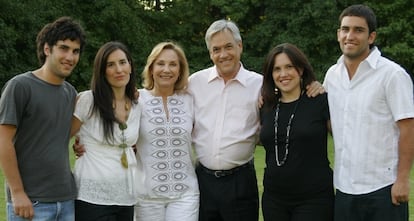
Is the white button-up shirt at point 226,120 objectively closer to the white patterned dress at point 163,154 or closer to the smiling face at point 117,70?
the white patterned dress at point 163,154

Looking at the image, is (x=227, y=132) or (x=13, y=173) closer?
(x=13, y=173)

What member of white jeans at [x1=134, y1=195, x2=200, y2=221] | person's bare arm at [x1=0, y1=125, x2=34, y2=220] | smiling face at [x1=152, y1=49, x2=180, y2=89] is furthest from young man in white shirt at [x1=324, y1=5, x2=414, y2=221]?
person's bare arm at [x1=0, y1=125, x2=34, y2=220]

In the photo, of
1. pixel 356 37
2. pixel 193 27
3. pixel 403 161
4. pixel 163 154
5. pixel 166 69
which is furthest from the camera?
pixel 193 27

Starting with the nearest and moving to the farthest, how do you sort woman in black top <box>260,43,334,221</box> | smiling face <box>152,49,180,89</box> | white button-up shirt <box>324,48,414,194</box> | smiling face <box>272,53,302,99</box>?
white button-up shirt <box>324,48,414,194</box>, woman in black top <box>260,43,334,221</box>, smiling face <box>272,53,302,99</box>, smiling face <box>152,49,180,89</box>

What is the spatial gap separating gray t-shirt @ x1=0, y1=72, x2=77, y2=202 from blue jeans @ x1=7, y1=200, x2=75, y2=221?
42mm

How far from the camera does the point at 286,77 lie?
17.9ft

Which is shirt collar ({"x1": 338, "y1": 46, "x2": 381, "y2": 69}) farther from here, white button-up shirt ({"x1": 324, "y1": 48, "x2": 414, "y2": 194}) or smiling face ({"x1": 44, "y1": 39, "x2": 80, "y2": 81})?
smiling face ({"x1": 44, "y1": 39, "x2": 80, "y2": 81})

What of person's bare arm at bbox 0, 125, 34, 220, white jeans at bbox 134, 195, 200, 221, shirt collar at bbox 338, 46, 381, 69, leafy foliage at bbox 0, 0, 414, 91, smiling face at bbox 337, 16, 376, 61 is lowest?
white jeans at bbox 134, 195, 200, 221

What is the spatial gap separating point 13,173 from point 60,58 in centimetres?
89

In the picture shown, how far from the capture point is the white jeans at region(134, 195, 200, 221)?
18.3ft

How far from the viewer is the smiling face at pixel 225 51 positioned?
19.3 feet

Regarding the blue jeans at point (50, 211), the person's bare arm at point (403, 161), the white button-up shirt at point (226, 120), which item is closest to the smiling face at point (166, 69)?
the white button-up shirt at point (226, 120)

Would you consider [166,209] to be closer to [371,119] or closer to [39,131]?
[39,131]

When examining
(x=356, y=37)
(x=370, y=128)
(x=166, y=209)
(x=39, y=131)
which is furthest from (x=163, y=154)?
(x=356, y=37)
